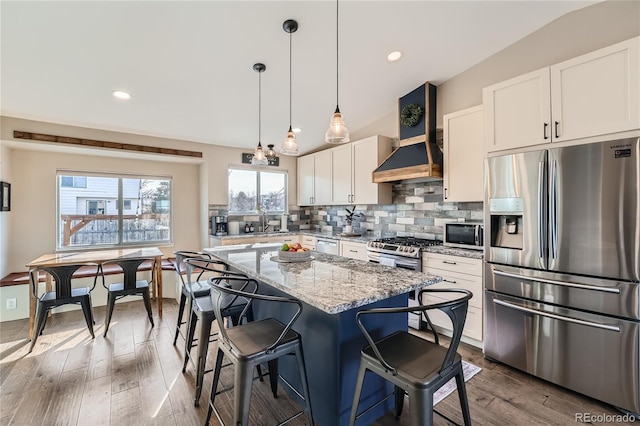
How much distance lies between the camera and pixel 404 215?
13.5ft

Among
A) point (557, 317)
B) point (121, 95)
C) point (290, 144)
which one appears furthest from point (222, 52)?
point (557, 317)

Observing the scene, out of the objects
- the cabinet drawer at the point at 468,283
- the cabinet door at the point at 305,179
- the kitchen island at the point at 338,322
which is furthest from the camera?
the cabinet door at the point at 305,179

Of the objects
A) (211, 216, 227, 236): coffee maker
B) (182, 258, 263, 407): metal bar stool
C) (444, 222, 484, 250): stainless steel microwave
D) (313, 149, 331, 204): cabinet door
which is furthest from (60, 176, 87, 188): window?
(444, 222, 484, 250): stainless steel microwave

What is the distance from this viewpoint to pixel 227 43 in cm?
260

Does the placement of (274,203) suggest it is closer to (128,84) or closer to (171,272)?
(171,272)

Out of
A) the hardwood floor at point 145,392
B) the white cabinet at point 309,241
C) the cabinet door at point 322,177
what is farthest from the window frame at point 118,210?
the cabinet door at point 322,177

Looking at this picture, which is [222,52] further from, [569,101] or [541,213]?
[541,213]

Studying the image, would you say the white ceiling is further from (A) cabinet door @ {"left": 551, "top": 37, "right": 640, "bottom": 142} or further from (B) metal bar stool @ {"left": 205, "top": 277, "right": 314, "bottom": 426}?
(B) metal bar stool @ {"left": 205, "top": 277, "right": 314, "bottom": 426}

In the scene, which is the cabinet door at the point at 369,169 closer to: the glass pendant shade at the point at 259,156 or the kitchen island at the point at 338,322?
the glass pendant shade at the point at 259,156

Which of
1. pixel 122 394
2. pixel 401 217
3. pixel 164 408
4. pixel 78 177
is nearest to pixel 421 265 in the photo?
pixel 401 217

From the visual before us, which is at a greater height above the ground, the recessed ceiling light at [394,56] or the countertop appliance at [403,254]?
the recessed ceiling light at [394,56]

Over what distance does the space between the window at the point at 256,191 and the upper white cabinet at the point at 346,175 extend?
0.40 meters

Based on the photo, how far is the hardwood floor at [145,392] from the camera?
1854 millimetres

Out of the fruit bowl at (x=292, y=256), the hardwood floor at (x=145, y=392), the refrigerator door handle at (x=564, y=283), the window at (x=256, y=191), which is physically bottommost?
the hardwood floor at (x=145, y=392)
